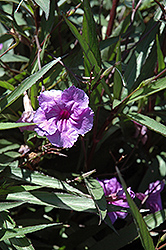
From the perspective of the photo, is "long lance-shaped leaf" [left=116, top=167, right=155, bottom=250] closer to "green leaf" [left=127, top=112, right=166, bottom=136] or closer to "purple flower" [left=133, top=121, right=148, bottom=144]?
"green leaf" [left=127, top=112, right=166, bottom=136]

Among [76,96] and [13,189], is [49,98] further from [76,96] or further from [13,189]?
[13,189]

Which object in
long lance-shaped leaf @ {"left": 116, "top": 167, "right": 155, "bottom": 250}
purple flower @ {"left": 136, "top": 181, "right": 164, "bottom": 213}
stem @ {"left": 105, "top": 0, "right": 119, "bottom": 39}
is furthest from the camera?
stem @ {"left": 105, "top": 0, "right": 119, "bottom": 39}

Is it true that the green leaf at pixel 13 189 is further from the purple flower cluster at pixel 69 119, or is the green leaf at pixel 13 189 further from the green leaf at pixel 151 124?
the green leaf at pixel 151 124

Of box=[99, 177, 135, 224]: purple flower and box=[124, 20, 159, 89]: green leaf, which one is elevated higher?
box=[124, 20, 159, 89]: green leaf

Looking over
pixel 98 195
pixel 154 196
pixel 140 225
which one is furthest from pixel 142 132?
pixel 140 225

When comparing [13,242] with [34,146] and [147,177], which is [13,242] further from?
[147,177]

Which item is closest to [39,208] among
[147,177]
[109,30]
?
[147,177]

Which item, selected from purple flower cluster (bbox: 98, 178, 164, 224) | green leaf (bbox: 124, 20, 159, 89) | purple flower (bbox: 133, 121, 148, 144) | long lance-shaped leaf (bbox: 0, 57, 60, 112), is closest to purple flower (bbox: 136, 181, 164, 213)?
purple flower cluster (bbox: 98, 178, 164, 224)
